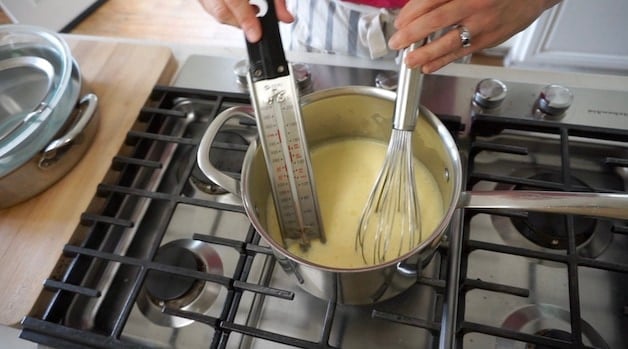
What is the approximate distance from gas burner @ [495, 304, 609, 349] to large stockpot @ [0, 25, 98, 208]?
502 millimetres

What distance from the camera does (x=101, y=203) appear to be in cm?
50

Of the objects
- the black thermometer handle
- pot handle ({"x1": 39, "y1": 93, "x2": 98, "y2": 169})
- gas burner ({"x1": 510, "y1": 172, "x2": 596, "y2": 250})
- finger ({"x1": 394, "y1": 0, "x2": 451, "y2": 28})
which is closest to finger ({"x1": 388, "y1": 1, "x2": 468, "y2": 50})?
finger ({"x1": 394, "y1": 0, "x2": 451, "y2": 28})

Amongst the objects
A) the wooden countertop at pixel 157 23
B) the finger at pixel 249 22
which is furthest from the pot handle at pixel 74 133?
the wooden countertop at pixel 157 23

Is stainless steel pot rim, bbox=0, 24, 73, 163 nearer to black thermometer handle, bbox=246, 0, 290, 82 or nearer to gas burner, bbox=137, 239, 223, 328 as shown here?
gas burner, bbox=137, 239, 223, 328

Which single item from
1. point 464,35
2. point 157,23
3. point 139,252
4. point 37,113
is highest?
point 464,35

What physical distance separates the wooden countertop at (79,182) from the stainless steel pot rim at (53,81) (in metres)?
0.05

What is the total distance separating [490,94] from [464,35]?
13 centimetres

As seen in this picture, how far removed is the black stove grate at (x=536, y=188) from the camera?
1.19ft

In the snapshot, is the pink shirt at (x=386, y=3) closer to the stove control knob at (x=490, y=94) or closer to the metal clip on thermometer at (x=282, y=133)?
the stove control knob at (x=490, y=94)

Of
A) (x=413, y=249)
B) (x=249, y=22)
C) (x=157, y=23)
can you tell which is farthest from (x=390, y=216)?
(x=157, y=23)

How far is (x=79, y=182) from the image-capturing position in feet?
1.66

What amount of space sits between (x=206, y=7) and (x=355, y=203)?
264mm

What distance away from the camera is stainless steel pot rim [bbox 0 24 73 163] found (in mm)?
463

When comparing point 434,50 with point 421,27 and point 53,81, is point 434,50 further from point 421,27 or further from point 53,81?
point 53,81
